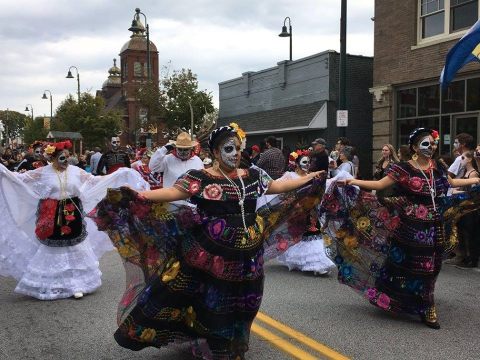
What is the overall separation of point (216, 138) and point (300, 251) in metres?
3.93

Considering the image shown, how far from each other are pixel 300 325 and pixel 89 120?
137 feet

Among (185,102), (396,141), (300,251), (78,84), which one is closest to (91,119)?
(78,84)

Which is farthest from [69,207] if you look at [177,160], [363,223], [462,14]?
[462,14]

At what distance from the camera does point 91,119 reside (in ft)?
148

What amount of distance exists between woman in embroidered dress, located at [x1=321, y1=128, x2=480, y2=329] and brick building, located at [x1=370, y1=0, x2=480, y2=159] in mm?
10543

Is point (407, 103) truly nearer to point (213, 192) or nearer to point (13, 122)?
point (213, 192)

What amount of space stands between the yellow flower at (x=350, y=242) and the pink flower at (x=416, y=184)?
2.88 ft

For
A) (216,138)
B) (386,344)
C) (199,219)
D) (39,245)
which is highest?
(216,138)

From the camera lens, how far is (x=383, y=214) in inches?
232

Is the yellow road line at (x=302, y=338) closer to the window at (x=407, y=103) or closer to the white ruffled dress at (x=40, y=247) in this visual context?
the white ruffled dress at (x=40, y=247)

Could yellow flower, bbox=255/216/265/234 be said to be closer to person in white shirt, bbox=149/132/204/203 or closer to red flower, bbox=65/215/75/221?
red flower, bbox=65/215/75/221

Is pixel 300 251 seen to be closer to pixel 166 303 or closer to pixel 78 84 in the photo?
pixel 166 303

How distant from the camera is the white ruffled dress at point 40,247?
21.9 ft

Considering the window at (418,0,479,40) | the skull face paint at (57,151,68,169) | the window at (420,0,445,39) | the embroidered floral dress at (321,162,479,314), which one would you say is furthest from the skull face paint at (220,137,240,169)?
the window at (420,0,445,39)
